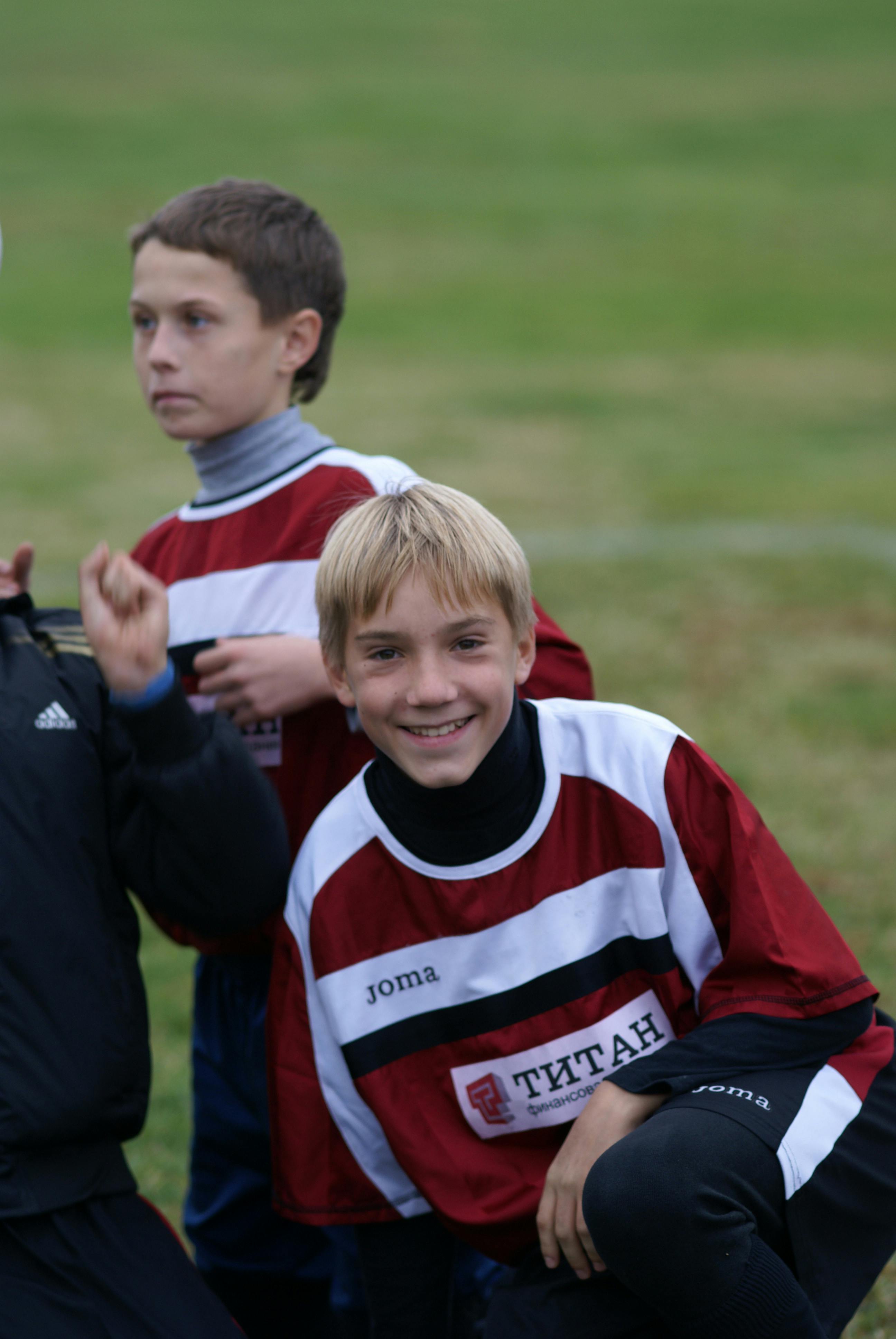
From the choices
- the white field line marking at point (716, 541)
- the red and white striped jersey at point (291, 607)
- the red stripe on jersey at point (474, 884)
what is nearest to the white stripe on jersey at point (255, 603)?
the red and white striped jersey at point (291, 607)

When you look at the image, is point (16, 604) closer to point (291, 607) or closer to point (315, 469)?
point (291, 607)

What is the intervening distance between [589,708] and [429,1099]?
0.55 metres

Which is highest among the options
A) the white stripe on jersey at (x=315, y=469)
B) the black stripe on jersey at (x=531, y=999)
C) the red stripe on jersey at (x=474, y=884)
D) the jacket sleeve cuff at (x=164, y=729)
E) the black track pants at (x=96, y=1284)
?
the white stripe on jersey at (x=315, y=469)

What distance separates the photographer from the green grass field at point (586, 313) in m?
5.79

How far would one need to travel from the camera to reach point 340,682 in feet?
6.78

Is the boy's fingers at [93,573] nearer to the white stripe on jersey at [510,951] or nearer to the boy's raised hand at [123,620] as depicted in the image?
the boy's raised hand at [123,620]

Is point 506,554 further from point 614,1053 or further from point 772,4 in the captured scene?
point 772,4

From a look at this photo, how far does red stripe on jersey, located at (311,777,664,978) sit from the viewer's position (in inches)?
76.8

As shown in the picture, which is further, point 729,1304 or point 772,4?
point 772,4

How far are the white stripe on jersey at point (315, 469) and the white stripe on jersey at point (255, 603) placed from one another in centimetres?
4

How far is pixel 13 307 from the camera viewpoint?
16.3 meters

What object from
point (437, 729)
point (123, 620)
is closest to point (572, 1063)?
point (437, 729)

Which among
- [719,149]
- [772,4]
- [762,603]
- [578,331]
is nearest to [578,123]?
[719,149]

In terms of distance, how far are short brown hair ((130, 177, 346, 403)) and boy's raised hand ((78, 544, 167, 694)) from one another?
2.47 ft
